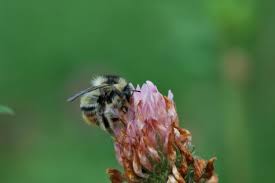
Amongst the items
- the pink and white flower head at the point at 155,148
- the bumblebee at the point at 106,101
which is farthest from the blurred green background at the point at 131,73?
the pink and white flower head at the point at 155,148

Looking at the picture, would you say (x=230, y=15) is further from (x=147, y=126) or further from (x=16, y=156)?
(x=147, y=126)

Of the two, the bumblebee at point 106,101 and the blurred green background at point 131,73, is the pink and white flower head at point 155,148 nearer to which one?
the bumblebee at point 106,101

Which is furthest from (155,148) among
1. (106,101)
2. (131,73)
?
(131,73)

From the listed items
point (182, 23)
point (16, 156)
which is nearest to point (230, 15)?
point (182, 23)

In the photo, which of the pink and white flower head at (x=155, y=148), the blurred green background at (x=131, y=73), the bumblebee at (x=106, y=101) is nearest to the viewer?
the pink and white flower head at (x=155, y=148)

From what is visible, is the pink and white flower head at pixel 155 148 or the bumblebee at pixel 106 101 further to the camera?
the bumblebee at pixel 106 101

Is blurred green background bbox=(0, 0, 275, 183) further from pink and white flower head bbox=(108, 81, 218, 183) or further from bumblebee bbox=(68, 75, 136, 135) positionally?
pink and white flower head bbox=(108, 81, 218, 183)

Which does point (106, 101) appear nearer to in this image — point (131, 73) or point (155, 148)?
point (155, 148)
